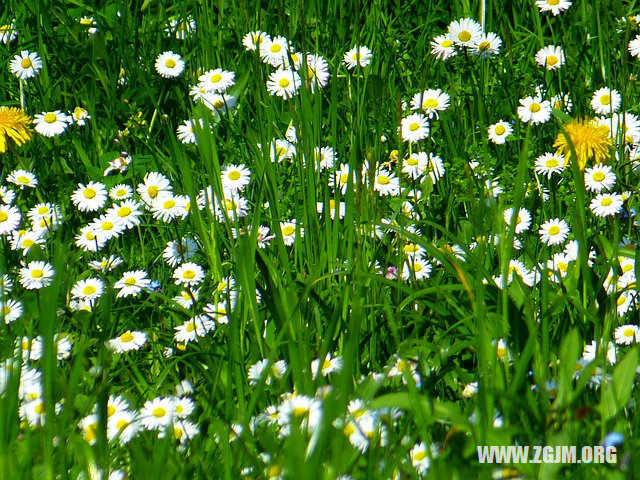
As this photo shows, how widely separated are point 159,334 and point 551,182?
1.27 meters

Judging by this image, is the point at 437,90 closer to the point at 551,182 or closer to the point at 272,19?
the point at 551,182

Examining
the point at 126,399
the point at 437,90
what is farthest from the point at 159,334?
the point at 437,90

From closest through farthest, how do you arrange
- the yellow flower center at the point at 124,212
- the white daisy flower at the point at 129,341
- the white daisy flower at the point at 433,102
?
the white daisy flower at the point at 129,341, the yellow flower center at the point at 124,212, the white daisy flower at the point at 433,102

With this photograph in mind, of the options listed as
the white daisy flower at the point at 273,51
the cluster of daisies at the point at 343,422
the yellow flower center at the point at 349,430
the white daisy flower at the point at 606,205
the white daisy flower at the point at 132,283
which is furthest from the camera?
the white daisy flower at the point at 273,51

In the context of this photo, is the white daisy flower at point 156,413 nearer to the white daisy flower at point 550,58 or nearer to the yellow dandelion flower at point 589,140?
the yellow dandelion flower at point 589,140

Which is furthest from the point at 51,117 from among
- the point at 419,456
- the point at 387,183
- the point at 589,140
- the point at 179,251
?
the point at 419,456

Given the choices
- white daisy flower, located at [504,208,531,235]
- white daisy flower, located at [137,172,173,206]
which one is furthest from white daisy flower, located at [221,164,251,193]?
white daisy flower, located at [504,208,531,235]

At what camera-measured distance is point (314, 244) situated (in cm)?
223

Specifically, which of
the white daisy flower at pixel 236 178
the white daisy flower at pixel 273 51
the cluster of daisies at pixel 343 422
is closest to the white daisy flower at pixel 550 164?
the white daisy flower at pixel 236 178

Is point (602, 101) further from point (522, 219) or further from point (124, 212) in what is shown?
point (124, 212)

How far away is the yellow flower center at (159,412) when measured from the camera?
1.82 meters

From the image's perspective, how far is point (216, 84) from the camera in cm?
308

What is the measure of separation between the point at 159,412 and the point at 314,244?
0.62 meters

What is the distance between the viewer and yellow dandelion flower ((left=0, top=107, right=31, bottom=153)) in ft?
9.46
